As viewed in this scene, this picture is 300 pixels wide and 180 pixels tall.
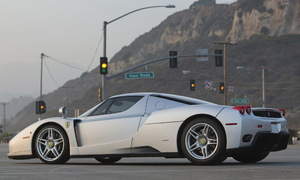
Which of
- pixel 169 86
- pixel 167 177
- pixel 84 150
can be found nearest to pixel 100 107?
pixel 84 150

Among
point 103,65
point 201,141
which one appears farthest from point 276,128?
point 103,65

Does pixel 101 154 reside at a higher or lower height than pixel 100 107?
lower

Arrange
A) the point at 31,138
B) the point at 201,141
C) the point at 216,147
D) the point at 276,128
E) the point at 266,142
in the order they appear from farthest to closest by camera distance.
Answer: the point at 31,138 → the point at 276,128 → the point at 266,142 → the point at 201,141 → the point at 216,147

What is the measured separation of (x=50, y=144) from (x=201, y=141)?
3114 millimetres

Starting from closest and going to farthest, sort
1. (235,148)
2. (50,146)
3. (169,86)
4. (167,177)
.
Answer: (167,177) < (235,148) < (50,146) < (169,86)

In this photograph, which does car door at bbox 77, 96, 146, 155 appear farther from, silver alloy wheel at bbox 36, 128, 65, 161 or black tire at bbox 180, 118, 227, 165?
black tire at bbox 180, 118, 227, 165

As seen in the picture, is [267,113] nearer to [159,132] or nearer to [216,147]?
[216,147]

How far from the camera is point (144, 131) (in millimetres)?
12281

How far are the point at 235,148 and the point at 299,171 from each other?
1.54 metres

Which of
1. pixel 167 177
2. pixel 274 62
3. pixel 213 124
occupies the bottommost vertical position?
pixel 167 177

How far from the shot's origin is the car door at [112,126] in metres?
12.5

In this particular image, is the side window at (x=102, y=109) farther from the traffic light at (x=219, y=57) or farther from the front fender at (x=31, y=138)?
the traffic light at (x=219, y=57)

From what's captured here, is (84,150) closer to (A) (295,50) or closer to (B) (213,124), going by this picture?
(B) (213,124)

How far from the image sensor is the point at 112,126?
497 inches
